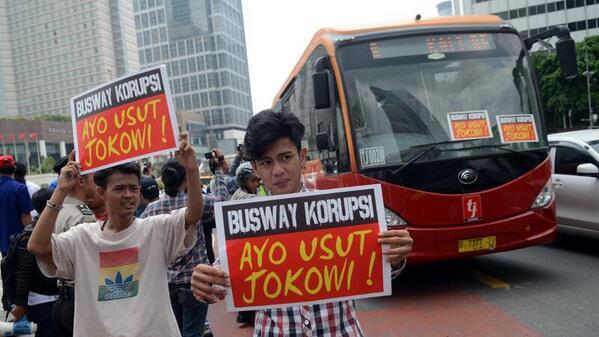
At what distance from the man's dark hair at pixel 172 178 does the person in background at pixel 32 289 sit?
0.92 metres

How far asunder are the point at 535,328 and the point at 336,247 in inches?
127

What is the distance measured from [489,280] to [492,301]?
875 mm

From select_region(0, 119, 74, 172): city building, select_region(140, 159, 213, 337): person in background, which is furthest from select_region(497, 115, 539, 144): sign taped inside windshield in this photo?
select_region(0, 119, 74, 172): city building

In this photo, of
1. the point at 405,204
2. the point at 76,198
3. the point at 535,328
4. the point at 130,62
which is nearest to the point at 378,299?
the point at 405,204

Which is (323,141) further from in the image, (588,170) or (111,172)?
(111,172)

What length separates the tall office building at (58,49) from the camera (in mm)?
109375

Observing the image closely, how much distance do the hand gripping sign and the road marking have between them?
4.31 meters

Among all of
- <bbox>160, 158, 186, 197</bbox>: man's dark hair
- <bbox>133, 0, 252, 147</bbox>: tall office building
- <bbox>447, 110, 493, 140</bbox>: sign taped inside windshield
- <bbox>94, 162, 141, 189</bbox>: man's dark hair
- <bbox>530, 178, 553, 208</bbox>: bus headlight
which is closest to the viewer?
<bbox>94, 162, 141, 189</bbox>: man's dark hair

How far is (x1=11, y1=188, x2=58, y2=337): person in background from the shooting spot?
129 inches

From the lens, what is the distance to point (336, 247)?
1991mm

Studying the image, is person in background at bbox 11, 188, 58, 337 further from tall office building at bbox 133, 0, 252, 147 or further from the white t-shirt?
tall office building at bbox 133, 0, 252, 147

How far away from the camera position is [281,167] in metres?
2.05

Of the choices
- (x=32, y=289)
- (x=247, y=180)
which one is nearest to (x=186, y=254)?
(x=32, y=289)

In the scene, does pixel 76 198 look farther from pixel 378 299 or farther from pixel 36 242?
pixel 378 299
